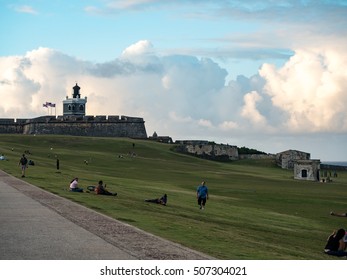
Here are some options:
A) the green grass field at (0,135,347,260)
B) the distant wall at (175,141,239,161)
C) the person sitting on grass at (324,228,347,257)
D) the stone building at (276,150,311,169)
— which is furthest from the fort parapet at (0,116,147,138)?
the person sitting on grass at (324,228,347,257)

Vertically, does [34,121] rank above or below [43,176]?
above

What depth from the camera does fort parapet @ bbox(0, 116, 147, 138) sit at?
12275cm

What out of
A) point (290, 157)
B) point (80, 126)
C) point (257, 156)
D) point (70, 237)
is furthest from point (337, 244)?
point (80, 126)

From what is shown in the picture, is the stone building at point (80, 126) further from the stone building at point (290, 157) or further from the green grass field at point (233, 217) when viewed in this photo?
the green grass field at point (233, 217)

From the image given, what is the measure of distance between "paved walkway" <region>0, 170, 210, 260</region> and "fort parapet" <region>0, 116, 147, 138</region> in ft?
331

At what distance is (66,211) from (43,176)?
61.1 ft

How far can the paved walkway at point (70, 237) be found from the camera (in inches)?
537

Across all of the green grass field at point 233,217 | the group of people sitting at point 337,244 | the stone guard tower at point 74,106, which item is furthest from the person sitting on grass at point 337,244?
the stone guard tower at point 74,106

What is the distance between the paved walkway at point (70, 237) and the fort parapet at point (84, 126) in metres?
101

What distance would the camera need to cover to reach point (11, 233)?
645 inches

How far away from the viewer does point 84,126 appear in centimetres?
12419

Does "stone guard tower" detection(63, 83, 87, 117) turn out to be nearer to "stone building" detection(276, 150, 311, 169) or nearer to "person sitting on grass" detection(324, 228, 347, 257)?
"stone building" detection(276, 150, 311, 169)

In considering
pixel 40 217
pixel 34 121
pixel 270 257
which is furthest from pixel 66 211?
pixel 34 121
